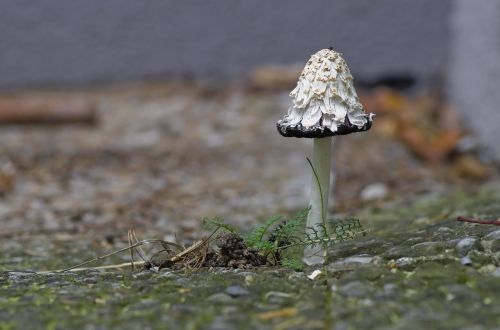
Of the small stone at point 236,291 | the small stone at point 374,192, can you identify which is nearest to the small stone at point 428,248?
the small stone at point 236,291

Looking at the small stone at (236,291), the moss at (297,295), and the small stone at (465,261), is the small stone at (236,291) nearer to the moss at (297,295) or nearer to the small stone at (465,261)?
the moss at (297,295)

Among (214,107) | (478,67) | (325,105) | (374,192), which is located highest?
(214,107)

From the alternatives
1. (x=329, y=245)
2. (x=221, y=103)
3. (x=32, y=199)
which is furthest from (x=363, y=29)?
(x=329, y=245)

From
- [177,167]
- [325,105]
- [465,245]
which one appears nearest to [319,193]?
[325,105]

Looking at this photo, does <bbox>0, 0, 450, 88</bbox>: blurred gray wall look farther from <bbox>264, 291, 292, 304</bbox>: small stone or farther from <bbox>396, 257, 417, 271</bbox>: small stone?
<bbox>264, 291, 292, 304</bbox>: small stone

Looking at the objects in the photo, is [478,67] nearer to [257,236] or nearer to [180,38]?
[180,38]

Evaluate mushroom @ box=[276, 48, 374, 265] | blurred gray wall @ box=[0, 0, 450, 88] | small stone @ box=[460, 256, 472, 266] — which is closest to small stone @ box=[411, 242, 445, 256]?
small stone @ box=[460, 256, 472, 266]

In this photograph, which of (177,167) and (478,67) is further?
(478,67)

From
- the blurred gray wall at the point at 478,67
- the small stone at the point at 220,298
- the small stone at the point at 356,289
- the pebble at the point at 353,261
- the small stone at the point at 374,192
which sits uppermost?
the blurred gray wall at the point at 478,67
